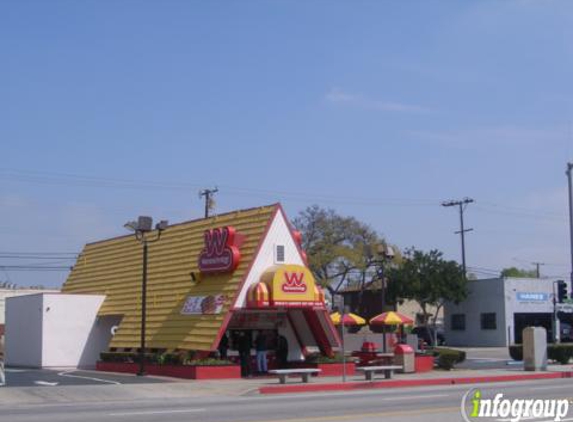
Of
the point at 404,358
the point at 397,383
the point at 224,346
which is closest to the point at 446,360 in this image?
the point at 404,358

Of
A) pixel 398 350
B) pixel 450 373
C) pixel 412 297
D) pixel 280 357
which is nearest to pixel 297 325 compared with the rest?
pixel 280 357

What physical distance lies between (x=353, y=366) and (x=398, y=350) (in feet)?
6.81

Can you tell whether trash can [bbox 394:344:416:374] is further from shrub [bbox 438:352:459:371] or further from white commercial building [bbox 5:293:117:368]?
white commercial building [bbox 5:293:117:368]

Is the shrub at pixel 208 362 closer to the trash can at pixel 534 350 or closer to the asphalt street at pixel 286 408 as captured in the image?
the asphalt street at pixel 286 408

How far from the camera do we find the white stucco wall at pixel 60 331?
37.8 metres

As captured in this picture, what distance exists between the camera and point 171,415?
17.5 meters

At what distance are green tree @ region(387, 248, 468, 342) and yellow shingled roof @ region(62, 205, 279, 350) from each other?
32.1 m

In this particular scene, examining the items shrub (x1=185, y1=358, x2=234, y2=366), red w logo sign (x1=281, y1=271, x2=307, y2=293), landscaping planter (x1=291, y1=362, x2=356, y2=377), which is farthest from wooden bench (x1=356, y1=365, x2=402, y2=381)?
shrub (x1=185, y1=358, x2=234, y2=366)

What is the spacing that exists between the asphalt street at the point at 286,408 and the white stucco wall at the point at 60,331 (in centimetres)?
1671

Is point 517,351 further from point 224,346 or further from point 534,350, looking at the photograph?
point 224,346

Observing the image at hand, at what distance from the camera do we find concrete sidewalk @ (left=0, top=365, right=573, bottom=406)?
22.5 metres

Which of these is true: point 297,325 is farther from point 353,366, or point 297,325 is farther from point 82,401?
point 82,401

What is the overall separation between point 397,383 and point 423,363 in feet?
21.1

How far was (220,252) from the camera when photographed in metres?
31.5
